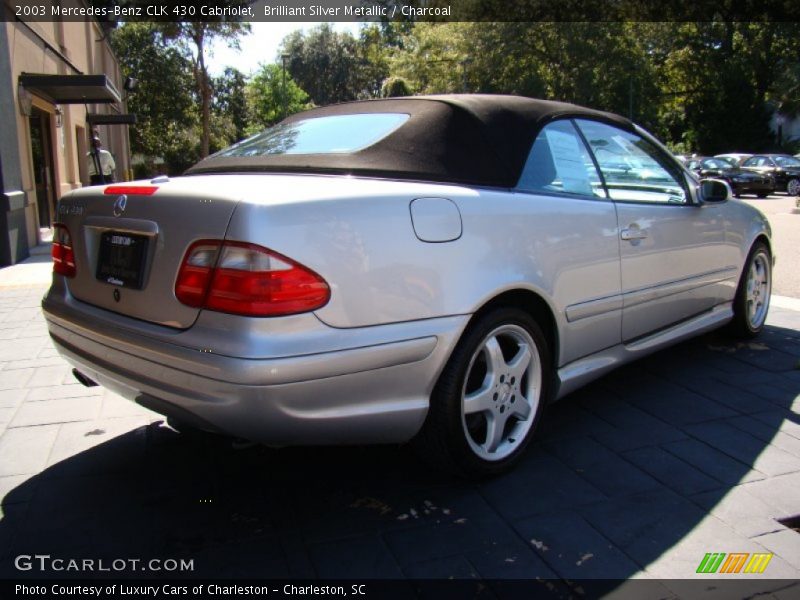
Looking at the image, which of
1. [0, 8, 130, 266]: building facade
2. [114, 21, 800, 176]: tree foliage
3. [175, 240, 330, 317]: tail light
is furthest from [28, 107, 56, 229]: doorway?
[114, 21, 800, 176]: tree foliage

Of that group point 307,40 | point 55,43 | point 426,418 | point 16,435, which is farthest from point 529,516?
point 307,40

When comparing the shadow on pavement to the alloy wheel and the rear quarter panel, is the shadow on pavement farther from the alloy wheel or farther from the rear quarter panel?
the rear quarter panel

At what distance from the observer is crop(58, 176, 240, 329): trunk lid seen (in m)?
2.36

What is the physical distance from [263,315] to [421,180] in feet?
3.07

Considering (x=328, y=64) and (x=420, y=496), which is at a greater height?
(x=328, y=64)

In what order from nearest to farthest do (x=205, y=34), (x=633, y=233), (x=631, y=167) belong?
(x=633, y=233) < (x=631, y=167) < (x=205, y=34)

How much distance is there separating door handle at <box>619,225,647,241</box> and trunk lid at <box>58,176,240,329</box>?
6.53 feet

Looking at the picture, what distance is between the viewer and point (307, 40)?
61594 millimetres

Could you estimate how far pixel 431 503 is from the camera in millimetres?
2771

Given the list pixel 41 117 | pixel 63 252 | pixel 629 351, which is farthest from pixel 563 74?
pixel 63 252

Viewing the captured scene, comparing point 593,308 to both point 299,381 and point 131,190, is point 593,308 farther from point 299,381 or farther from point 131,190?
point 131,190

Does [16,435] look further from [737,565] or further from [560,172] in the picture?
[737,565]

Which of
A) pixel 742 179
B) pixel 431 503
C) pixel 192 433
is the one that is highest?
pixel 742 179

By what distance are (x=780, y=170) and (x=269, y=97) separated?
40838 millimetres
